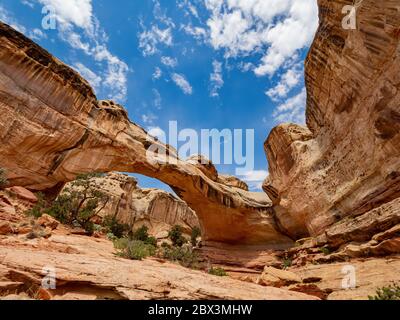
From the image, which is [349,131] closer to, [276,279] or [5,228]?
[276,279]

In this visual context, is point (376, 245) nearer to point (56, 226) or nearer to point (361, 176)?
point (361, 176)

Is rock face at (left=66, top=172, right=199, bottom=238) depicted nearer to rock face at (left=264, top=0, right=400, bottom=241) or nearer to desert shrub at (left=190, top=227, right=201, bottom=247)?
desert shrub at (left=190, top=227, right=201, bottom=247)

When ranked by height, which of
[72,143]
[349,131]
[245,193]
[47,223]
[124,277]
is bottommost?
[124,277]

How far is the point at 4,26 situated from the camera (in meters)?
15.4

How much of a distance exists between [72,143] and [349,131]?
58.6 feet

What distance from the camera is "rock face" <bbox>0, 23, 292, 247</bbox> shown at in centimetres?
1572

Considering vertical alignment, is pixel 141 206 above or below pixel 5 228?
above

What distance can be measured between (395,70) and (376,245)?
7284 mm

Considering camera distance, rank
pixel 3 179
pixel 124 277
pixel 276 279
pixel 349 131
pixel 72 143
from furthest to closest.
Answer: pixel 72 143 < pixel 3 179 < pixel 349 131 < pixel 276 279 < pixel 124 277

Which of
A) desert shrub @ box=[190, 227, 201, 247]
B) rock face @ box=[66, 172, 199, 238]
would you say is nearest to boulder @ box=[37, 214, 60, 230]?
desert shrub @ box=[190, 227, 201, 247]

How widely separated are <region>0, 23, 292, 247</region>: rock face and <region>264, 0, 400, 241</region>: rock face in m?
6.34

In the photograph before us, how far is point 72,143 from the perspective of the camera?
18391mm

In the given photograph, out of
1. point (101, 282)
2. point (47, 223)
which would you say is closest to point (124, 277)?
point (101, 282)
